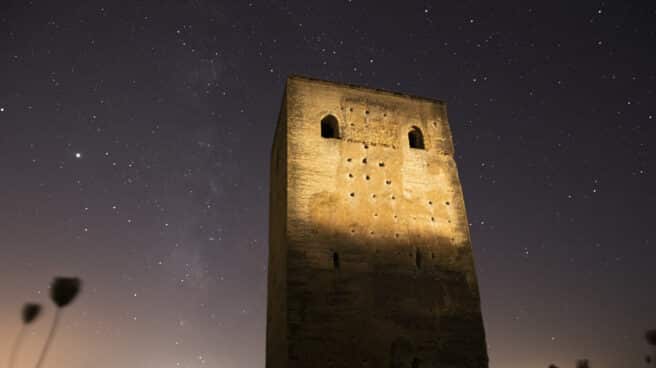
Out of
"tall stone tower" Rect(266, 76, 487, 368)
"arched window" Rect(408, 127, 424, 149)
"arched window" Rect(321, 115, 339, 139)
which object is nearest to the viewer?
"tall stone tower" Rect(266, 76, 487, 368)

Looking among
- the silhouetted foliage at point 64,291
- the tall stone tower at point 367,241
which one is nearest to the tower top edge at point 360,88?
the tall stone tower at point 367,241

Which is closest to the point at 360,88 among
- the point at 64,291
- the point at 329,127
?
the point at 329,127

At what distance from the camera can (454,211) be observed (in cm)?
1252

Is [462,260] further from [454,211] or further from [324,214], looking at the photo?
[324,214]

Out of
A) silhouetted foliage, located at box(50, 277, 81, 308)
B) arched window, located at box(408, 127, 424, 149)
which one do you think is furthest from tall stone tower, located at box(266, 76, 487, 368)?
silhouetted foliage, located at box(50, 277, 81, 308)

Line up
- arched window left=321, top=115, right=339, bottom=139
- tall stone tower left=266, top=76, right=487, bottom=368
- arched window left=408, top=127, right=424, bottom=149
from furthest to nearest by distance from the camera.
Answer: arched window left=408, top=127, right=424, bottom=149, arched window left=321, top=115, right=339, bottom=139, tall stone tower left=266, top=76, right=487, bottom=368

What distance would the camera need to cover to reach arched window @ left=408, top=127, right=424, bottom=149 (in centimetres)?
1354

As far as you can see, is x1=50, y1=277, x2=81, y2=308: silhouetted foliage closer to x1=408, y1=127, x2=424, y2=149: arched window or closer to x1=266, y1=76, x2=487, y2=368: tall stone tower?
x1=266, y1=76, x2=487, y2=368: tall stone tower

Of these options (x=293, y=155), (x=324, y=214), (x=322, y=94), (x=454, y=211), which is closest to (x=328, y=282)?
(x=324, y=214)

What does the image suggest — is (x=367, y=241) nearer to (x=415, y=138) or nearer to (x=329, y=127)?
(x=329, y=127)

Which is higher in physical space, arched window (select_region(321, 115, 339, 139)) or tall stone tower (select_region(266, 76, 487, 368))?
arched window (select_region(321, 115, 339, 139))

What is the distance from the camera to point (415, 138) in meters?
13.7

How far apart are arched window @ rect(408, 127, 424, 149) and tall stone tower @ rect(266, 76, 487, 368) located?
0.03 m

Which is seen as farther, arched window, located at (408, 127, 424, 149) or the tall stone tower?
arched window, located at (408, 127, 424, 149)
